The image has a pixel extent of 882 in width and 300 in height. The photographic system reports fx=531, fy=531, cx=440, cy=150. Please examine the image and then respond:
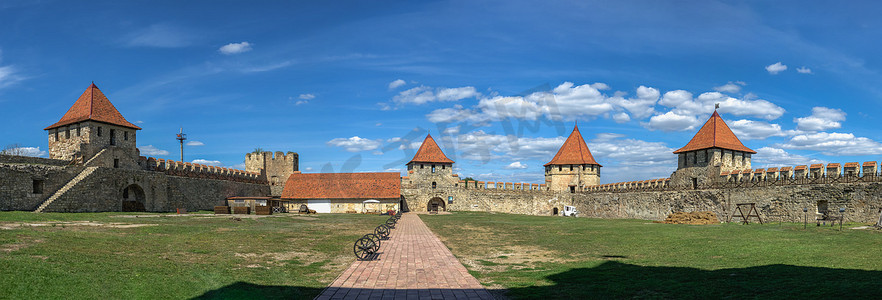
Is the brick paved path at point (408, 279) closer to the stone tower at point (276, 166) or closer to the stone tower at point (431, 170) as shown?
the stone tower at point (431, 170)

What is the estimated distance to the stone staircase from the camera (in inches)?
1133

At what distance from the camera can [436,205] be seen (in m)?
57.0

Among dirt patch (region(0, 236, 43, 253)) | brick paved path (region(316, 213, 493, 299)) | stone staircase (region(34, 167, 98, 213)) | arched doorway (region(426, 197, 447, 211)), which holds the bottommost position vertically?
arched doorway (region(426, 197, 447, 211))

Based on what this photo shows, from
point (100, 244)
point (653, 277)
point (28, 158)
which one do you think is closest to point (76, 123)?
point (28, 158)

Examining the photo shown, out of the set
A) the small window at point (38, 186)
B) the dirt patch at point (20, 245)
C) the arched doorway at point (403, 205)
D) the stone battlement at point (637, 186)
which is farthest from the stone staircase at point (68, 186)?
the stone battlement at point (637, 186)

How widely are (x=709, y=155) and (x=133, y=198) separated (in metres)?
41.7

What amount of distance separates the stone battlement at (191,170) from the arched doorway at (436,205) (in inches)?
727

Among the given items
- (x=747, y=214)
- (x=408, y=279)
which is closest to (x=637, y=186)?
(x=747, y=214)

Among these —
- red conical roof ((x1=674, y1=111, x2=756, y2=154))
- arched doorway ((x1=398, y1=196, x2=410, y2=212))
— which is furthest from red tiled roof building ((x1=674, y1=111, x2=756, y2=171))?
arched doorway ((x1=398, y1=196, x2=410, y2=212))

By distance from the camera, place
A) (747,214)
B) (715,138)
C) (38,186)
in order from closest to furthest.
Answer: (747,214) < (38,186) < (715,138)

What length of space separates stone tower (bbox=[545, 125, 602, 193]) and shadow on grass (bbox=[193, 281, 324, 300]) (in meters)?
48.4

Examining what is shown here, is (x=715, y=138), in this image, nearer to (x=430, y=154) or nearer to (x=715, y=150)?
(x=715, y=150)

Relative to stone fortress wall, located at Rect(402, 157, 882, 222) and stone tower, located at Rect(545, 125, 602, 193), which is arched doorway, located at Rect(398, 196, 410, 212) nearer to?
stone fortress wall, located at Rect(402, 157, 882, 222)

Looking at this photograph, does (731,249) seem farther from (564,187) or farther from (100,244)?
(564,187)
